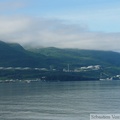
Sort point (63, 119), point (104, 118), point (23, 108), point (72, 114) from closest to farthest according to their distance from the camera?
point (104, 118) → point (63, 119) → point (72, 114) → point (23, 108)

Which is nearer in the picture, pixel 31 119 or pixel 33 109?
pixel 31 119

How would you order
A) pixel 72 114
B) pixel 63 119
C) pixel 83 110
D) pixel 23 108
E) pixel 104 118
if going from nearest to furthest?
pixel 104 118 → pixel 63 119 → pixel 72 114 → pixel 83 110 → pixel 23 108

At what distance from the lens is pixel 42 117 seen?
102 m

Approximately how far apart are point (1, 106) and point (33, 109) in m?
15.1

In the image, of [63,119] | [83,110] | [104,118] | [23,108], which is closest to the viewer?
[104,118]

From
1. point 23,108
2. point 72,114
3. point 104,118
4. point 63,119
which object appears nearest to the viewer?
point 104,118

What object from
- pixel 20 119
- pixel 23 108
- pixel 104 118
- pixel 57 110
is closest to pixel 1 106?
pixel 23 108

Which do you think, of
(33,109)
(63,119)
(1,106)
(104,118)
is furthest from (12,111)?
(104,118)

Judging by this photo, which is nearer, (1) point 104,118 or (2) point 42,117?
(1) point 104,118

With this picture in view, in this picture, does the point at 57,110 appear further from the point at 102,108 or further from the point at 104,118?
the point at 104,118

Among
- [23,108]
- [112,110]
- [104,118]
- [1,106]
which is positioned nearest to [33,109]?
[23,108]

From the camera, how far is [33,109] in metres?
121

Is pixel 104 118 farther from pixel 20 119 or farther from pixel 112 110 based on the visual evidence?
pixel 112 110

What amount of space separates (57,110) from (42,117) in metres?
15.5
